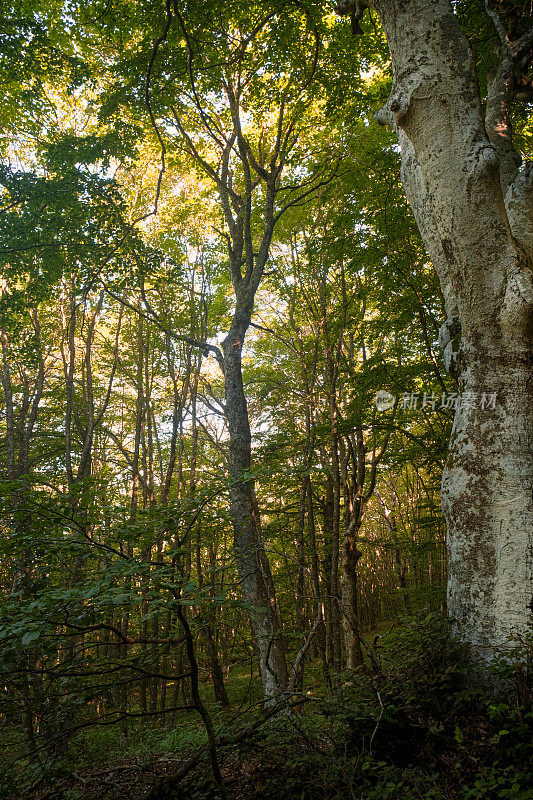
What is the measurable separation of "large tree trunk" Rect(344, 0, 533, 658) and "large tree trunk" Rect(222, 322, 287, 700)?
236cm

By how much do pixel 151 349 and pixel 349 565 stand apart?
7421 millimetres

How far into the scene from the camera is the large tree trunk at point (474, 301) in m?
2.32

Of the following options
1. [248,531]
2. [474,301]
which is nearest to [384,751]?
[474,301]

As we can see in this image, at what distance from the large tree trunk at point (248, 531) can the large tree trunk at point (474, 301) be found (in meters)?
2.36

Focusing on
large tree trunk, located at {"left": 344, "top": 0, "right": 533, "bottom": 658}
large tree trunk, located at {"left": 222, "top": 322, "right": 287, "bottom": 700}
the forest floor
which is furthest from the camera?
large tree trunk, located at {"left": 222, "top": 322, "right": 287, "bottom": 700}

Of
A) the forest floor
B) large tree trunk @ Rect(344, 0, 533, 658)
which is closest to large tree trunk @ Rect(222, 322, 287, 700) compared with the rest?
the forest floor

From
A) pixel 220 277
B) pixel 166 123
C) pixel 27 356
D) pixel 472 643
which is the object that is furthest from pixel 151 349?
pixel 472 643

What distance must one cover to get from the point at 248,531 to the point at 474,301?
12.6 feet

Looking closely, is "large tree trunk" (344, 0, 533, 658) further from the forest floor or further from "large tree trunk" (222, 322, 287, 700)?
"large tree trunk" (222, 322, 287, 700)

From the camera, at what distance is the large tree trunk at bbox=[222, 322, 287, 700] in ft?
16.1

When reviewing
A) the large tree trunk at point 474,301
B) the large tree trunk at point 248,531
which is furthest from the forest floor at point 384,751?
the large tree trunk at point 248,531

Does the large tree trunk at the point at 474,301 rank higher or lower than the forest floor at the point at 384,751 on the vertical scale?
higher

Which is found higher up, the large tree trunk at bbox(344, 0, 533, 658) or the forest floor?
the large tree trunk at bbox(344, 0, 533, 658)

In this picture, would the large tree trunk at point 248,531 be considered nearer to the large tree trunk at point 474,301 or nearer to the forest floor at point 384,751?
the forest floor at point 384,751
